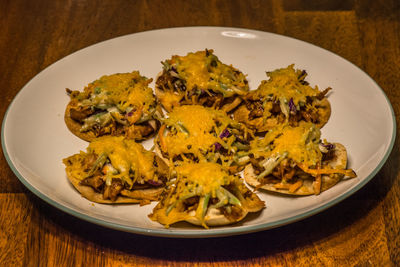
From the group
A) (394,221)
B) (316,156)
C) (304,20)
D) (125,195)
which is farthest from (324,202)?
(304,20)

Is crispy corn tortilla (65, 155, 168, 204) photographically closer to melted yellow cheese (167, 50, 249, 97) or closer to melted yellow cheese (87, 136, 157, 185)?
melted yellow cheese (87, 136, 157, 185)

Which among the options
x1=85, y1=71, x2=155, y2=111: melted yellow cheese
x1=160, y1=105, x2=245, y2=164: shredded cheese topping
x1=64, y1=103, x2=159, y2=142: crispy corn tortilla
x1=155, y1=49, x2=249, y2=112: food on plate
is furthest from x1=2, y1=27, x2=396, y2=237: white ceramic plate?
x1=160, y1=105, x2=245, y2=164: shredded cheese topping

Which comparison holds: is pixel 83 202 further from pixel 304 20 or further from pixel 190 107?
pixel 304 20

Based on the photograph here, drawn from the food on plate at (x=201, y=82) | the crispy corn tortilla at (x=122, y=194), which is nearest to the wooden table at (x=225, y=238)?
the crispy corn tortilla at (x=122, y=194)

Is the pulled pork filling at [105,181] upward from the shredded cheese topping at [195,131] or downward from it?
downward

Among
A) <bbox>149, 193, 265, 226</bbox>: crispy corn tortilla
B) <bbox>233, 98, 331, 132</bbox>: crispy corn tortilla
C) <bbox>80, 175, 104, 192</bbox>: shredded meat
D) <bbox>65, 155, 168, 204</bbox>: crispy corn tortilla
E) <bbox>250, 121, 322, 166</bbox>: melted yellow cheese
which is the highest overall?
<bbox>250, 121, 322, 166</bbox>: melted yellow cheese

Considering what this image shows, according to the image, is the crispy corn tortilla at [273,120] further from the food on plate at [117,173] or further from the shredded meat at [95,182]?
the shredded meat at [95,182]

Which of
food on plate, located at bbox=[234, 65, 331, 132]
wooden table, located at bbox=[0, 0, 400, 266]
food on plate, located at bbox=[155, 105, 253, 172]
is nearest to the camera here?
wooden table, located at bbox=[0, 0, 400, 266]
